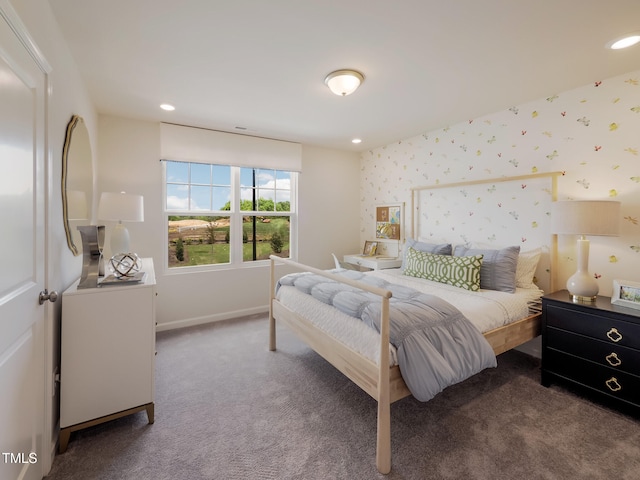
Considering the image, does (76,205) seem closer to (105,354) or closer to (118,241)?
(118,241)

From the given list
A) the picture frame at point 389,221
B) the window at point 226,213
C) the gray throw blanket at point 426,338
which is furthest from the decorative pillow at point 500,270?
the window at point 226,213

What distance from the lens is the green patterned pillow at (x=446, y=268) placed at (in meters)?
2.55

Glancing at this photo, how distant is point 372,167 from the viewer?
14.7 feet

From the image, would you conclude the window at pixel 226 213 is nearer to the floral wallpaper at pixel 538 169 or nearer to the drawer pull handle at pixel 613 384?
the floral wallpaper at pixel 538 169

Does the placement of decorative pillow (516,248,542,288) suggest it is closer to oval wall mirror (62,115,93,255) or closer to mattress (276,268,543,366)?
mattress (276,268,543,366)

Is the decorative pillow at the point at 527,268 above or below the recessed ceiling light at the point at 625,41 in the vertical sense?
below

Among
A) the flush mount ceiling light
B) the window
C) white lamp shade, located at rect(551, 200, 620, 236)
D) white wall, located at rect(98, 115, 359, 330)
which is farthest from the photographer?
the window

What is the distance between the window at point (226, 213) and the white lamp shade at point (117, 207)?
112 cm

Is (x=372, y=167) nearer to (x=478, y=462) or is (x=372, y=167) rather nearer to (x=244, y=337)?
(x=244, y=337)

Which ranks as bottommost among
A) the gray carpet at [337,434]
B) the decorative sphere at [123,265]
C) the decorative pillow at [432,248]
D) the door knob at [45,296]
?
the gray carpet at [337,434]

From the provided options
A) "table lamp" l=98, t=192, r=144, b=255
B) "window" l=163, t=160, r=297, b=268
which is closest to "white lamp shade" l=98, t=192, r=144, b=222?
"table lamp" l=98, t=192, r=144, b=255

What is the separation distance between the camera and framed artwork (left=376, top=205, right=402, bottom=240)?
13.3 ft

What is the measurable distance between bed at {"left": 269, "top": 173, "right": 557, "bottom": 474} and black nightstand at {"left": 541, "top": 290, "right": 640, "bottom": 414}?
191 mm

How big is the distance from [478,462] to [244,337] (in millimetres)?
2276
